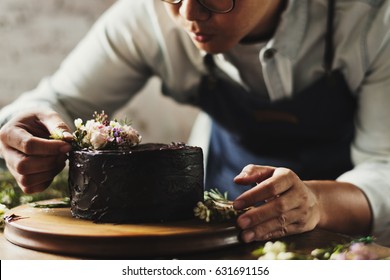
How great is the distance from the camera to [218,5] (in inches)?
48.8

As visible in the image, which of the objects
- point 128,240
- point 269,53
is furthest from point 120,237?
point 269,53

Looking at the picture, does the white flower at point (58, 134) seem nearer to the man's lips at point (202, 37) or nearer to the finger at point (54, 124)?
the finger at point (54, 124)

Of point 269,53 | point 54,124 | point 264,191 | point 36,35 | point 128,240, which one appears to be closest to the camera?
point 128,240

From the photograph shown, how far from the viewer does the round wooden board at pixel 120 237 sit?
0.93 meters

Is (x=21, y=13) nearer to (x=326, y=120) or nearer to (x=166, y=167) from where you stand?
(x=326, y=120)

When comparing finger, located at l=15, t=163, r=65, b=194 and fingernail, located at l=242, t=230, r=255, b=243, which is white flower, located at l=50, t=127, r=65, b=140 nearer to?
finger, located at l=15, t=163, r=65, b=194

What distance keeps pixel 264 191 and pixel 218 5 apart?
44cm

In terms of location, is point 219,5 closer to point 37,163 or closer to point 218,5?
point 218,5

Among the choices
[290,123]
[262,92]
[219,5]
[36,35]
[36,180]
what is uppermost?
[219,5]

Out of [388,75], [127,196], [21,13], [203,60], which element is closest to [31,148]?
[127,196]

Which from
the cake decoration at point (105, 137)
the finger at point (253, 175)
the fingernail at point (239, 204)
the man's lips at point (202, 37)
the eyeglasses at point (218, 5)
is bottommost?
the fingernail at point (239, 204)

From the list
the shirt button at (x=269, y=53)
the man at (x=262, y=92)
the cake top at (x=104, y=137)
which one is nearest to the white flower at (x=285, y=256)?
the man at (x=262, y=92)

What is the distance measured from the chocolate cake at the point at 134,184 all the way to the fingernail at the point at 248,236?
133 mm
